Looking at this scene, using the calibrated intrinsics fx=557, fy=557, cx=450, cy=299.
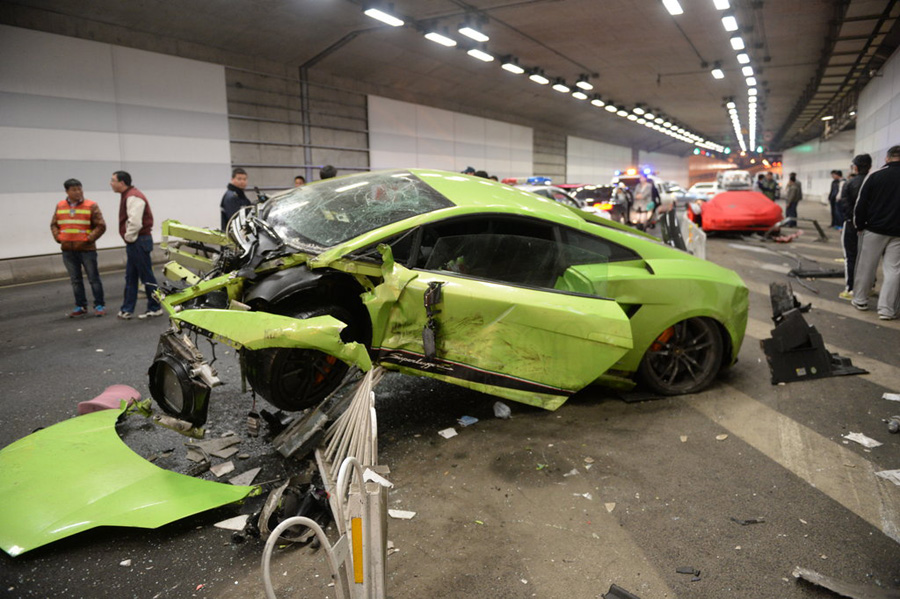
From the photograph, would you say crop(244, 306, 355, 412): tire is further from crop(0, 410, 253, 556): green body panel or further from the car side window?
the car side window

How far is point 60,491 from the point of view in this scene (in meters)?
2.82

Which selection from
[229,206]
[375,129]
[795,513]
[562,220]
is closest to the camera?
[795,513]

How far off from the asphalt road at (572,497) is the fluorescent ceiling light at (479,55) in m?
13.6

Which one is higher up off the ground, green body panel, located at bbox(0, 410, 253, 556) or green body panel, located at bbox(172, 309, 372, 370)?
green body panel, located at bbox(172, 309, 372, 370)

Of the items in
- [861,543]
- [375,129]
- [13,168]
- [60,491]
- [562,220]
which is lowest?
[861,543]

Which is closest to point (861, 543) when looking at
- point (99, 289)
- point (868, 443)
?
point (868, 443)

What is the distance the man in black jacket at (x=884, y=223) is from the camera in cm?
660

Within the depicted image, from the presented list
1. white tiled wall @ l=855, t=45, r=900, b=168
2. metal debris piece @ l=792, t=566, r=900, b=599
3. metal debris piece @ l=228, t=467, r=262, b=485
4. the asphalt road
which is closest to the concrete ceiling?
white tiled wall @ l=855, t=45, r=900, b=168

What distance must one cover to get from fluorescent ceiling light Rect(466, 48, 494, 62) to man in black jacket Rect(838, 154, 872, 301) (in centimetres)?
1074

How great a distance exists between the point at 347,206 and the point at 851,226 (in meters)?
7.60

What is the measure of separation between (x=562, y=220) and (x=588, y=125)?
33.5 meters

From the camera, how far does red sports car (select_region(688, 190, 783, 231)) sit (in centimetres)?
1530

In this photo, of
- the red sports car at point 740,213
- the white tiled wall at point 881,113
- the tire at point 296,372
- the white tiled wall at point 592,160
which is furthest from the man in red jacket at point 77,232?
the white tiled wall at point 592,160

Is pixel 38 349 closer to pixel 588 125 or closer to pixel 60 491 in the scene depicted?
pixel 60 491
